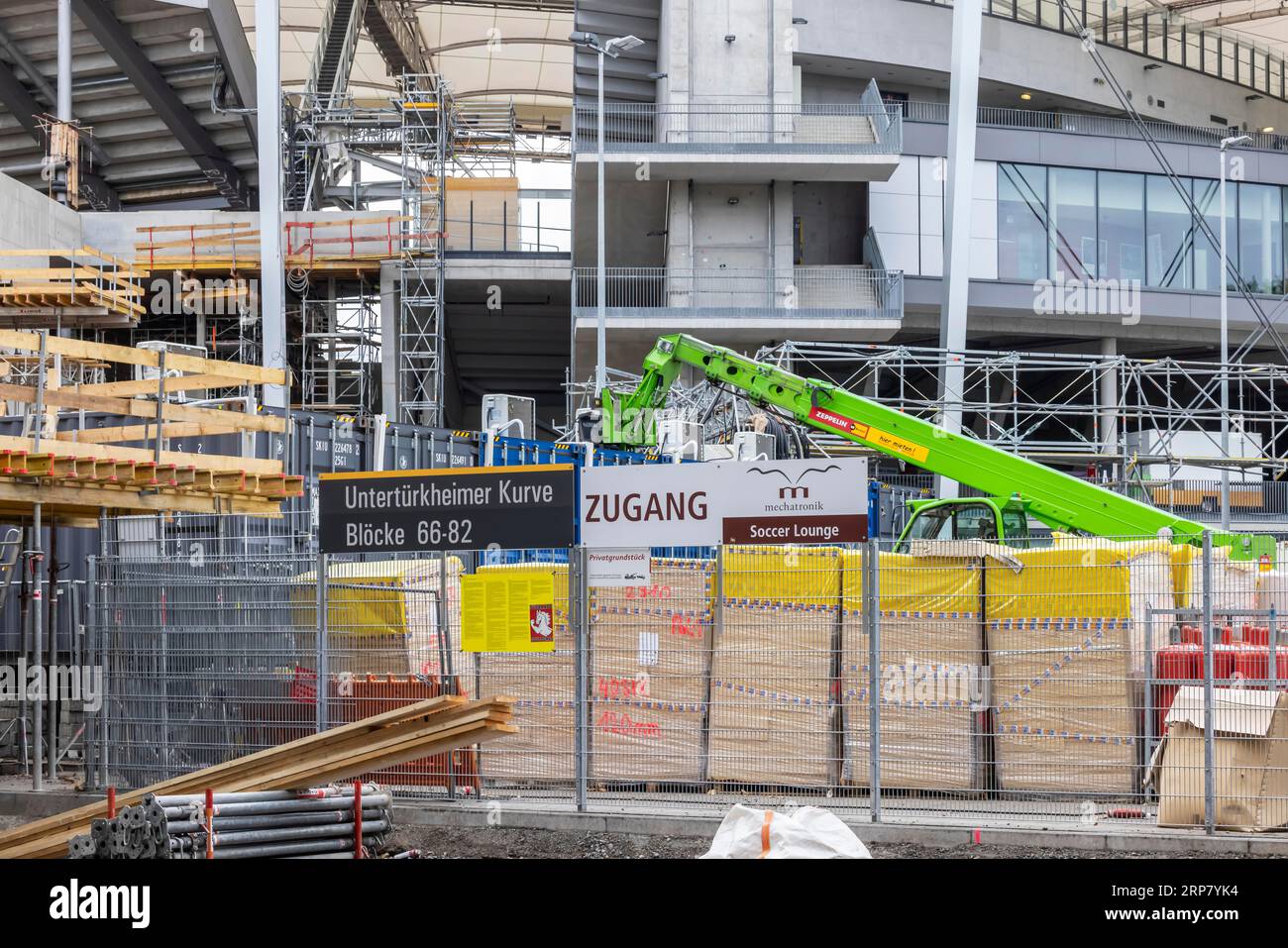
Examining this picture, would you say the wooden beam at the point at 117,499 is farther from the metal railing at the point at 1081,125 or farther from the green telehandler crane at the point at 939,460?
the metal railing at the point at 1081,125

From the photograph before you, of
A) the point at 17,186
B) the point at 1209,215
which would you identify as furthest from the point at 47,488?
the point at 1209,215

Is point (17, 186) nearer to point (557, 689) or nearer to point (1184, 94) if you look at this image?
point (557, 689)

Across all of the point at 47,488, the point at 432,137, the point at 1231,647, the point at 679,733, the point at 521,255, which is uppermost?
the point at 432,137

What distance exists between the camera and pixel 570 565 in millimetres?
12227

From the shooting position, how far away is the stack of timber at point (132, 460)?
40.6ft

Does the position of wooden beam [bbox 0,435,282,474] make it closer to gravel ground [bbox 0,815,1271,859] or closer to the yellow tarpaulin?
gravel ground [bbox 0,815,1271,859]

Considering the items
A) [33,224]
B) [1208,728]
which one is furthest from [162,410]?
[33,224]

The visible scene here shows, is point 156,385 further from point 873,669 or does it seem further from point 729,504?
point 873,669

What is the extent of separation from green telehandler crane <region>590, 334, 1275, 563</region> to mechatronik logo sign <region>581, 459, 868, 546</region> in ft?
21.7

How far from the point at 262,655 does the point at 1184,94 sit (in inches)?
2024

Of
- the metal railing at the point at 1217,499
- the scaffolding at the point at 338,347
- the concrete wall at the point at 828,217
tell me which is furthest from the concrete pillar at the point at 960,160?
the scaffolding at the point at 338,347

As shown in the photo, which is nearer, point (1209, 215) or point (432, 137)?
point (1209, 215)

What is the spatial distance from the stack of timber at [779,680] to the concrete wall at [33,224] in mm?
29263
